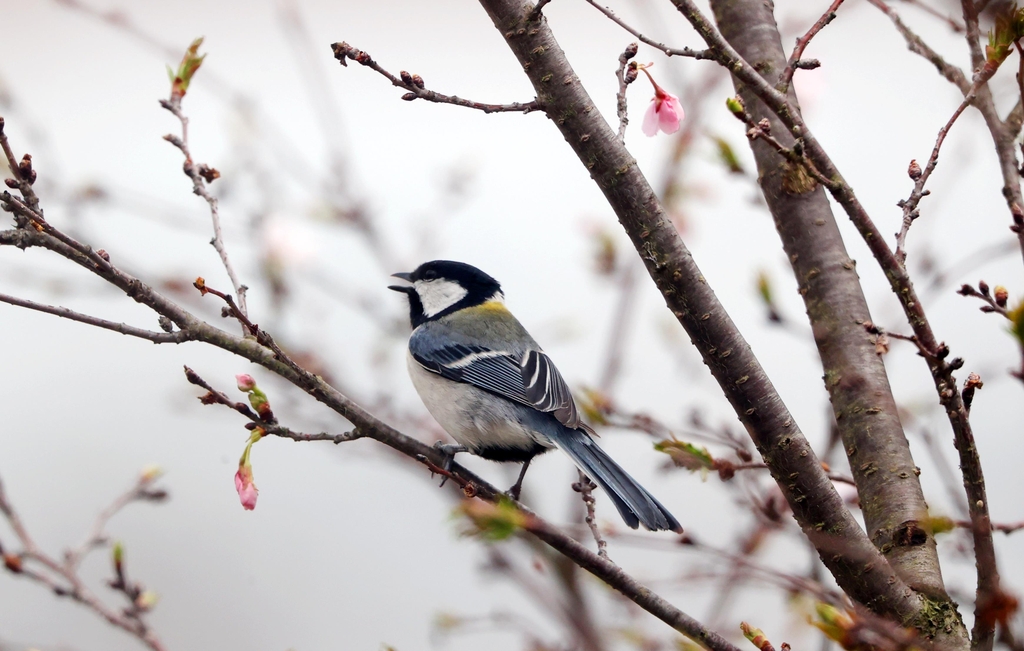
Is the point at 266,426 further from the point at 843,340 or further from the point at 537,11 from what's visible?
the point at 843,340

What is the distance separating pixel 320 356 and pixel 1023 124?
186 centimetres

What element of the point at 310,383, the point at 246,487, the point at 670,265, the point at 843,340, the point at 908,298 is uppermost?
the point at 843,340

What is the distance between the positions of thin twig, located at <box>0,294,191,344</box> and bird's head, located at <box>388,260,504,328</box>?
1595 mm

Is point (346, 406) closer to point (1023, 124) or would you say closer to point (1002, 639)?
point (1002, 639)

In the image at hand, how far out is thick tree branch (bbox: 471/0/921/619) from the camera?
1.27 meters

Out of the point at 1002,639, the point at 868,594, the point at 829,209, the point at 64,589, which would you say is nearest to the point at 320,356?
the point at 64,589

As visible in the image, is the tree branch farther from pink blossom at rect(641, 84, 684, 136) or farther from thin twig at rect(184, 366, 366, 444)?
pink blossom at rect(641, 84, 684, 136)

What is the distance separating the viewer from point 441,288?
2938 millimetres

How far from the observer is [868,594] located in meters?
1.23

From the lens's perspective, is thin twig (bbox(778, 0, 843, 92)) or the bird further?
the bird

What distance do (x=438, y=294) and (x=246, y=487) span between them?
60.8 inches

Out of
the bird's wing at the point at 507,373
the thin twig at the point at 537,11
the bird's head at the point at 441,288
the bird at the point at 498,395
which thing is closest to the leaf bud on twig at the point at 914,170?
the thin twig at the point at 537,11

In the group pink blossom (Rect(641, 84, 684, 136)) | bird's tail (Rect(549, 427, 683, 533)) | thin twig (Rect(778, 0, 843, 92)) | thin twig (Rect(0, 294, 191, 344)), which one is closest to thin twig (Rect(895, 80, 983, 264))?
Answer: thin twig (Rect(778, 0, 843, 92))

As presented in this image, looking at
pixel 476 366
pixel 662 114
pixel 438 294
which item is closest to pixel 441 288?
pixel 438 294
